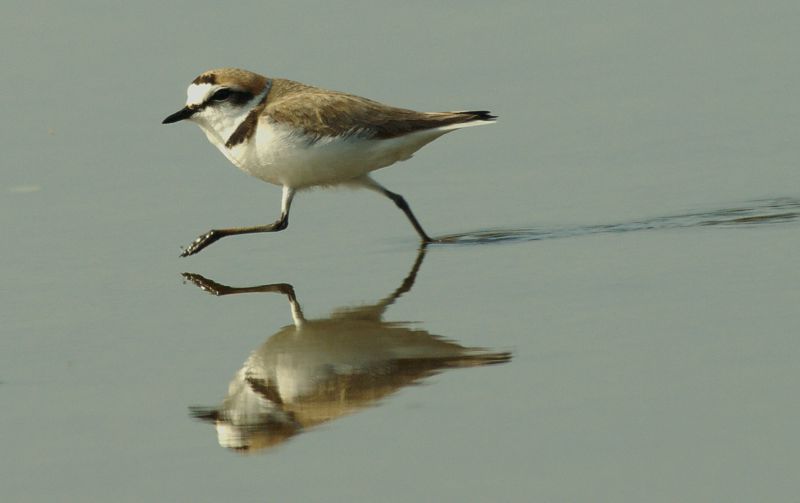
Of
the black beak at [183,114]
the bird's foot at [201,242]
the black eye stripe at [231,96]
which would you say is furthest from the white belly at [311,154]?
the bird's foot at [201,242]

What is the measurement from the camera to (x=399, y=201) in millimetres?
8922

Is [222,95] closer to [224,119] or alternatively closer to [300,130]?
[224,119]

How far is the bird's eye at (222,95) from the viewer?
28.8 ft

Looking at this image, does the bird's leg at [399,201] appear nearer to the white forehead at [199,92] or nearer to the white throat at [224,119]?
the white throat at [224,119]

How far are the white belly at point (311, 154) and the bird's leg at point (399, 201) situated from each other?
0.56 feet

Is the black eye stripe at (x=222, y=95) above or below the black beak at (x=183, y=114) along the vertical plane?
above

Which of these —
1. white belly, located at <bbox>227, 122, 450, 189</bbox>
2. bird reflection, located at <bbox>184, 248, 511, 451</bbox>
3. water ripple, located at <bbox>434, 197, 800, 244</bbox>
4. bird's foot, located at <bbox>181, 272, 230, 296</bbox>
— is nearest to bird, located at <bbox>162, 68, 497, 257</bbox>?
white belly, located at <bbox>227, 122, 450, 189</bbox>

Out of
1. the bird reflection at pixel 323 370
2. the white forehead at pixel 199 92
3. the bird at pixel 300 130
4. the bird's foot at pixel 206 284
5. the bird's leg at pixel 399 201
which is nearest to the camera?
the bird reflection at pixel 323 370

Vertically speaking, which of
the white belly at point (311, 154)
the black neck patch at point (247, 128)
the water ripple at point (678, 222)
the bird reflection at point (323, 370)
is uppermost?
the black neck patch at point (247, 128)

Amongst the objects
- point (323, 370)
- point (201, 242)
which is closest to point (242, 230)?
point (201, 242)

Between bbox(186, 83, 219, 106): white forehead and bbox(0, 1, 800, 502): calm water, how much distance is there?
2.40 feet

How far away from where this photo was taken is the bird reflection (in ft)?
19.0

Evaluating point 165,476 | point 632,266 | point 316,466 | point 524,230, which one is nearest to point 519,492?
point 316,466

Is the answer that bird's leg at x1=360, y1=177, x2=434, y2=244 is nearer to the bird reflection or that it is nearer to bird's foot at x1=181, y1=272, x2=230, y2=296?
bird's foot at x1=181, y1=272, x2=230, y2=296
